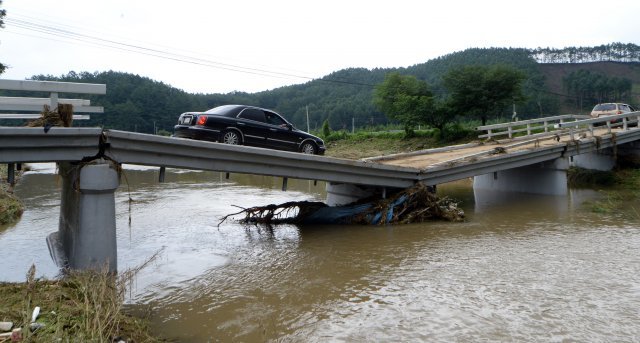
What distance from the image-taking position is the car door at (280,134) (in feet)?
42.3

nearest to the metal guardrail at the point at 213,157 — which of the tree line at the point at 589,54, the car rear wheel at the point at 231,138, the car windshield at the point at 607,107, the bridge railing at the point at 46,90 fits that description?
the bridge railing at the point at 46,90

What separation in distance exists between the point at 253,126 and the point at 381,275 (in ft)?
18.7

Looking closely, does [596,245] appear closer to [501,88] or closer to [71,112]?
[71,112]

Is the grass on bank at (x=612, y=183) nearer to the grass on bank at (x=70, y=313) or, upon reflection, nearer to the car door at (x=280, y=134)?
the car door at (x=280, y=134)

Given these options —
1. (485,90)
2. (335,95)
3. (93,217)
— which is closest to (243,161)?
(93,217)

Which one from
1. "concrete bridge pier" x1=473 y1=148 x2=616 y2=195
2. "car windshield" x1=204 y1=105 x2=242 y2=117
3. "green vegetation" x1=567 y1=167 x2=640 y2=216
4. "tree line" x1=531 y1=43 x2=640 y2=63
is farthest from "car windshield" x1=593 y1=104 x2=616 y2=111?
"tree line" x1=531 y1=43 x2=640 y2=63

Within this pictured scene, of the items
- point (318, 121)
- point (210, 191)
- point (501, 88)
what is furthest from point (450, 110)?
point (318, 121)

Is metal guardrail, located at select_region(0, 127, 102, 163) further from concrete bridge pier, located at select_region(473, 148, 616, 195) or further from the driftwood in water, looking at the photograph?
concrete bridge pier, located at select_region(473, 148, 616, 195)

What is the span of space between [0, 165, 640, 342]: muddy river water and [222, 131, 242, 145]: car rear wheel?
2286 millimetres

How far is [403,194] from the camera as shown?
13.6 m

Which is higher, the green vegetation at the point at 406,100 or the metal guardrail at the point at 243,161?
the green vegetation at the point at 406,100

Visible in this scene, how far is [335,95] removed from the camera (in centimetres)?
9406

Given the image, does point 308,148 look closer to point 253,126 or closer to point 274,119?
point 274,119

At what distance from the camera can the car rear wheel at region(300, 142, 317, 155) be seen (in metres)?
13.7
